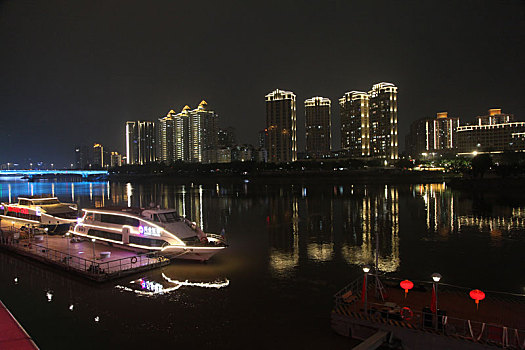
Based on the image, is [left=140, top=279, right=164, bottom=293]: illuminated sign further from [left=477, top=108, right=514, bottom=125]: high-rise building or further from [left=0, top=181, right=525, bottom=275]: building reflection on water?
[left=477, top=108, right=514, bottom=125]: high-rise building

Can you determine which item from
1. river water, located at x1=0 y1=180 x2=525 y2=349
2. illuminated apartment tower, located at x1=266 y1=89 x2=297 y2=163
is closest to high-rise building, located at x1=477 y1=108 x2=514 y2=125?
illuminated apartment tower, located at x1=266 y1=89 x2=297 y2=163

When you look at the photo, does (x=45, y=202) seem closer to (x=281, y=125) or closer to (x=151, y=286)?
(x=151, y=286)

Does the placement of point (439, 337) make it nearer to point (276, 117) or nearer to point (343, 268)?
point (343, 268)

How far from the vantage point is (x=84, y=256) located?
67.4 ft

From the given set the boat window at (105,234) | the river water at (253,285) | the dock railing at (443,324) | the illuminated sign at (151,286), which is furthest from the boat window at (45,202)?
the dock railing at (443,324)

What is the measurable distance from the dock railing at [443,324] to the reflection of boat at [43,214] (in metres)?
22.7

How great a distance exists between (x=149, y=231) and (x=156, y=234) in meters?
0.47

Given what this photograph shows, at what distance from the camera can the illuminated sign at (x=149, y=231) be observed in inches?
834

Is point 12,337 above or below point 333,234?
above

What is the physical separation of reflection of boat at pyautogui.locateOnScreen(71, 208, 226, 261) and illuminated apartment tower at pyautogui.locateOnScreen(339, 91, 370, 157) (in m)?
167

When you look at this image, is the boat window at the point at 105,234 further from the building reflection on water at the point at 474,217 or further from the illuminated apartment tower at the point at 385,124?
the illuminated apartment tower at the point at 385,124

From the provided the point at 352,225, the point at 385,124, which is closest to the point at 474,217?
the point at 352,225

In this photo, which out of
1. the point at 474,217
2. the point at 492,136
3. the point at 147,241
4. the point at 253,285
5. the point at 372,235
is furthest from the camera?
the point at 492,136

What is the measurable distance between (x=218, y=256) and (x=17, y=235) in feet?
44.0
